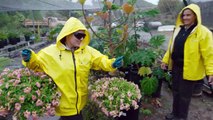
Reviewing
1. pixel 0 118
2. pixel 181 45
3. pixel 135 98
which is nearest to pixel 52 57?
pixel 135 98

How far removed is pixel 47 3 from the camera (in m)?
12.5

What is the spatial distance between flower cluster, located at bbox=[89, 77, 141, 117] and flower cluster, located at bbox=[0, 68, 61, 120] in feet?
1.57

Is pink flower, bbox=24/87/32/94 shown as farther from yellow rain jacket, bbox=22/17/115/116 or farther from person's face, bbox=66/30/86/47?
person's face, bbox=66/30/86/47

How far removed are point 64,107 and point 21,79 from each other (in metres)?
0.46

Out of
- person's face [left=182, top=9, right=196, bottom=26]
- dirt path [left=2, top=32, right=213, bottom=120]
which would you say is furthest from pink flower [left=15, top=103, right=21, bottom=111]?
person's face [left=182, top=9, right=196, bottom=26]

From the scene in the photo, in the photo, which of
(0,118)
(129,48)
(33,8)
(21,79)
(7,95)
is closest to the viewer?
(7,95)

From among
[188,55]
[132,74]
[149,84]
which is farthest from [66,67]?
[132,74]

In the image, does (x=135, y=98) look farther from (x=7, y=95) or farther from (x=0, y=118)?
(x=0, y=118)

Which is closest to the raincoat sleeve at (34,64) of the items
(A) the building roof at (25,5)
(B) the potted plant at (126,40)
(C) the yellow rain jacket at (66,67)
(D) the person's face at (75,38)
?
(C) the yellow rain jacket at (66,67)

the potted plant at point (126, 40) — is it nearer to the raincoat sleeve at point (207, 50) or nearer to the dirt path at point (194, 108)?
the dirt path at point (194, 108)

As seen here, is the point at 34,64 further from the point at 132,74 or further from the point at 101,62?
the point at 132,74

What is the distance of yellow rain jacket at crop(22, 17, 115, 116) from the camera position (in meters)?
2.08

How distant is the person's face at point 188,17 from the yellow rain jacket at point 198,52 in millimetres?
51

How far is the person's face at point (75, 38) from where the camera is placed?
2129 millimetres
